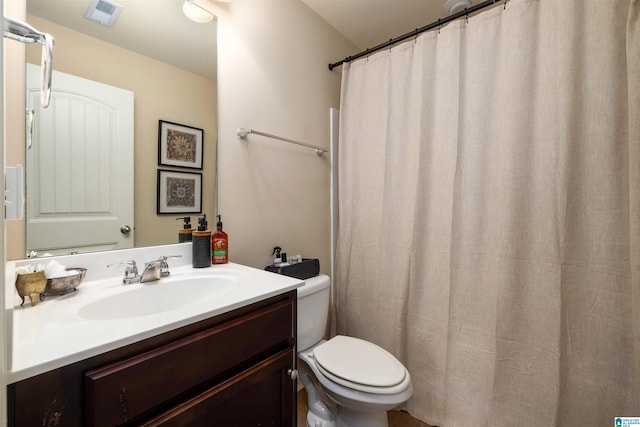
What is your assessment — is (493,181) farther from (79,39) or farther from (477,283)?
(79,39)

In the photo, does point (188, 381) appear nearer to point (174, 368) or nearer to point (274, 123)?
point (174, 368)

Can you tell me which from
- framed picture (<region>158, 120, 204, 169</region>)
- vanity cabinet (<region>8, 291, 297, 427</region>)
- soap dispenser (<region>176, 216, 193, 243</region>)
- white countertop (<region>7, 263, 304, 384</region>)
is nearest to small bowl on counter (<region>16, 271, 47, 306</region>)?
white countertop (<region>7, 263, 304, 384</region>)

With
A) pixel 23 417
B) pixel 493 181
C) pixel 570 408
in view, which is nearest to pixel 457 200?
pixel 493 181

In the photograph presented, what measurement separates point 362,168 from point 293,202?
1.59 feet

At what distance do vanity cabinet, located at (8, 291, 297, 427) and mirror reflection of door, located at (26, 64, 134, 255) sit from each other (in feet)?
1.92

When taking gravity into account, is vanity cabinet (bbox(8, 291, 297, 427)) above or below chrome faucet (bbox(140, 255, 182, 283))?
below

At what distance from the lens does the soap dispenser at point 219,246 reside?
120 centimetres

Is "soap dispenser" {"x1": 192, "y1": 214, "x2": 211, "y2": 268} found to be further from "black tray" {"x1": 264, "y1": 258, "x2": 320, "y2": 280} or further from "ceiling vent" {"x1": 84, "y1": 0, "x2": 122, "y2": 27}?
"ceiling vent" {"x1": 84, "y1": 0, "x2": 122, "y2": 27}

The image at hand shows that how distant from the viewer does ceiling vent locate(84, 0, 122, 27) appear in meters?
0.97

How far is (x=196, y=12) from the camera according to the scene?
3.97 feet

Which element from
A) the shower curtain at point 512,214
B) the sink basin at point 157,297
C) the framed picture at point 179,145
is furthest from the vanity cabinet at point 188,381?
the shower curtain at point 512,214

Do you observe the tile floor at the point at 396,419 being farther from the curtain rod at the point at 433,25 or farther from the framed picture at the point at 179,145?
the curtain rod at the point at 433,25

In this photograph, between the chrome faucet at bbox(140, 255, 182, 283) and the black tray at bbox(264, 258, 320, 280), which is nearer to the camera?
the chrome faucet at bbox(140, 255, 182, 283)

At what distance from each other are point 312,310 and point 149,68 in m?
1.28
